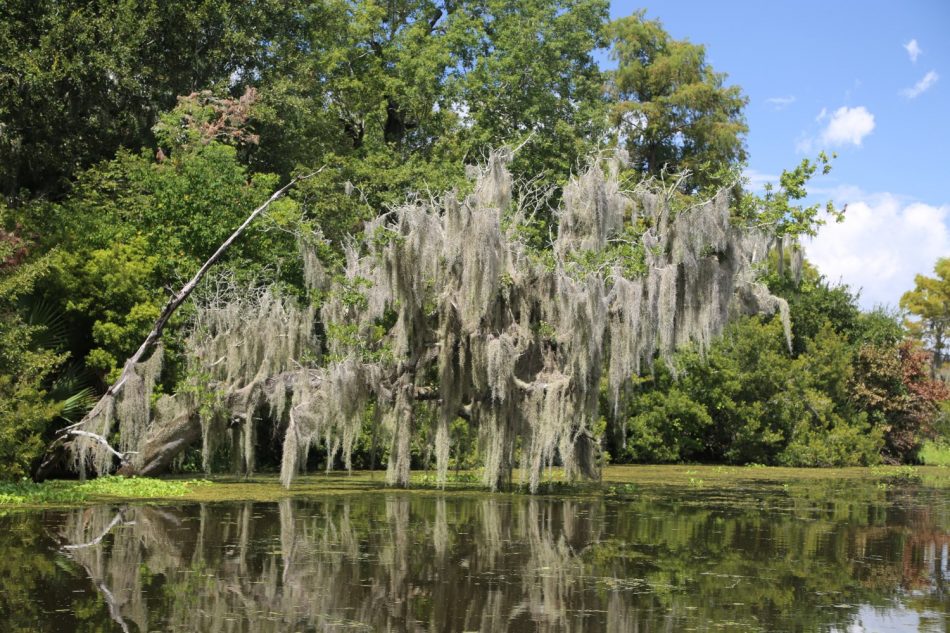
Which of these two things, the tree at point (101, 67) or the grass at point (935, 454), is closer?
the tree at point (101, 67)

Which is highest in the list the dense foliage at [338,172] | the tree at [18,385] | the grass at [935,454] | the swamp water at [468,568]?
the dense foliage at [338,172]

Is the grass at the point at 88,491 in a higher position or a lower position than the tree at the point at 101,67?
lower

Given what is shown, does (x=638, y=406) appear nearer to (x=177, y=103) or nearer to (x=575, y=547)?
(x=177, y=103)

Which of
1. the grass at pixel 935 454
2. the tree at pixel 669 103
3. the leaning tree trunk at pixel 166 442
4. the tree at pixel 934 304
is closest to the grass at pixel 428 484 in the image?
the leaning tree trunk at pixel 166 442

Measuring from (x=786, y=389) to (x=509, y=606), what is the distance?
26.5m

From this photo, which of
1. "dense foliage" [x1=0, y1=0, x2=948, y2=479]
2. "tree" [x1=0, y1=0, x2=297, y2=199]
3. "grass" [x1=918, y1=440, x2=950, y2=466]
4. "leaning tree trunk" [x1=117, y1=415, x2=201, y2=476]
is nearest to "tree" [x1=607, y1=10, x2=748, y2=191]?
"dense foliage" [x1=0, y1=0, x2=948, y2=479]

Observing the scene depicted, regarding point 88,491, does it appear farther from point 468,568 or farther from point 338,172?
point 338,172

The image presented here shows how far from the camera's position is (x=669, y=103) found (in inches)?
1801

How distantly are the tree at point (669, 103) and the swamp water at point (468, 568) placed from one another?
29.1 m

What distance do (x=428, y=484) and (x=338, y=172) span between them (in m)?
13.4

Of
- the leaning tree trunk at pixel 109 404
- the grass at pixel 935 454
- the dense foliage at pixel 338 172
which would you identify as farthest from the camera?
the grass at pixel 935 454

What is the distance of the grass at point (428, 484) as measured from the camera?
18689 millimetres

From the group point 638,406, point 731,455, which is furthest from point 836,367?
point 638,406

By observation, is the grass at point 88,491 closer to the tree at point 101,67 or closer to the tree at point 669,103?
the tree at point 101,67
